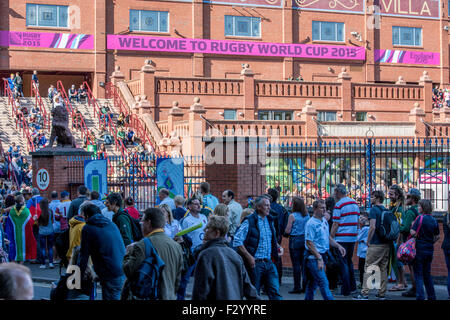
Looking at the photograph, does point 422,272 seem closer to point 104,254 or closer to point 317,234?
point 317,234

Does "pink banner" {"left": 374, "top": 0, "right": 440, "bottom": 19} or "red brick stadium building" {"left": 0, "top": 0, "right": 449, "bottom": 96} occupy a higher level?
"pink banner" {"left": 374, "top": 0, "right": 440, "bottom": 19}

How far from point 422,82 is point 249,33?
10827 millimetres

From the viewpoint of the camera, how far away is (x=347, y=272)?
11695mm

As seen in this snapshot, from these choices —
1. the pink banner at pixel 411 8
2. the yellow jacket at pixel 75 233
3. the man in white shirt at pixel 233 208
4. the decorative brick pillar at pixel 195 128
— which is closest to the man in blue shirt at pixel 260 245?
the yellow jacket at pixel 75 233

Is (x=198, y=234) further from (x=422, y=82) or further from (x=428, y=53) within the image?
(x=428, y=53)

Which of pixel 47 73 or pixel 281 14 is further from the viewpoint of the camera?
pixel 281 14

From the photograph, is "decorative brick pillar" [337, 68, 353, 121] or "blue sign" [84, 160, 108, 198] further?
"decorative brick pillar" [337, 68, 353, 121]

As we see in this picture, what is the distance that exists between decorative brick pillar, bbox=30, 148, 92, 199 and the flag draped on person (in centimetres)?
314

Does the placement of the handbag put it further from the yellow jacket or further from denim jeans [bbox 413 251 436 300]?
the yellow jacket

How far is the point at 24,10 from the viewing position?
38594 mm

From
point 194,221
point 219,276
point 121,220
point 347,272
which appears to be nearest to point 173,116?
point 347,272

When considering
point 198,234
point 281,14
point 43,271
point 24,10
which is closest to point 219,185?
point 43,271

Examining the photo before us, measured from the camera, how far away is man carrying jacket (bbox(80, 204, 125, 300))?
326 inches

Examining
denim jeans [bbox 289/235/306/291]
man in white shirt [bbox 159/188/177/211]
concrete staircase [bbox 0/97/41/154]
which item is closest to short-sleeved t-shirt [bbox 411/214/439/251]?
denim jeans [bbox 289/235/306/291]
